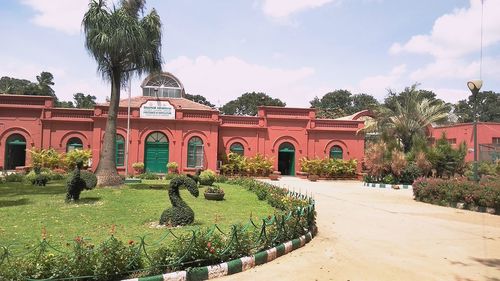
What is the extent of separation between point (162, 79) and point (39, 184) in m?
19.3

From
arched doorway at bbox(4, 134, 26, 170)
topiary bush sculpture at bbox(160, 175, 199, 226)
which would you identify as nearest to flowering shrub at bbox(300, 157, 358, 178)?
arched doorway at bbox(4, 134, 26, 170)

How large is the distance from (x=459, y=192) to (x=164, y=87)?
1040 inches

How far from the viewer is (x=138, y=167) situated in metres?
27.0

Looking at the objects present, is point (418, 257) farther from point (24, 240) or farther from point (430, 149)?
point (430, 149)

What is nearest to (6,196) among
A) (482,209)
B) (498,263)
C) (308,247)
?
(308,247)

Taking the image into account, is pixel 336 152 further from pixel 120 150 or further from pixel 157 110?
pixel 120 150

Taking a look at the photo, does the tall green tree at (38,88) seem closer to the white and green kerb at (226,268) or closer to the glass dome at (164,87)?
the glass dome at (164,87)

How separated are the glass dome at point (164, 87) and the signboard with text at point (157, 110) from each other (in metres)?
7.13

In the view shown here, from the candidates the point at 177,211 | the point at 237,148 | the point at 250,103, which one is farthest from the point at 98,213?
the point at 250,103

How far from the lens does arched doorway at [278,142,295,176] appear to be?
101 feet

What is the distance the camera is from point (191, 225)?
9.46 meters

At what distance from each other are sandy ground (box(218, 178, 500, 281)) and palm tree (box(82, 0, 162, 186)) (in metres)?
10.1

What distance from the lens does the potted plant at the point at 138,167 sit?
26891 millimetres

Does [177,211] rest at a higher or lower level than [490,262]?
higher
